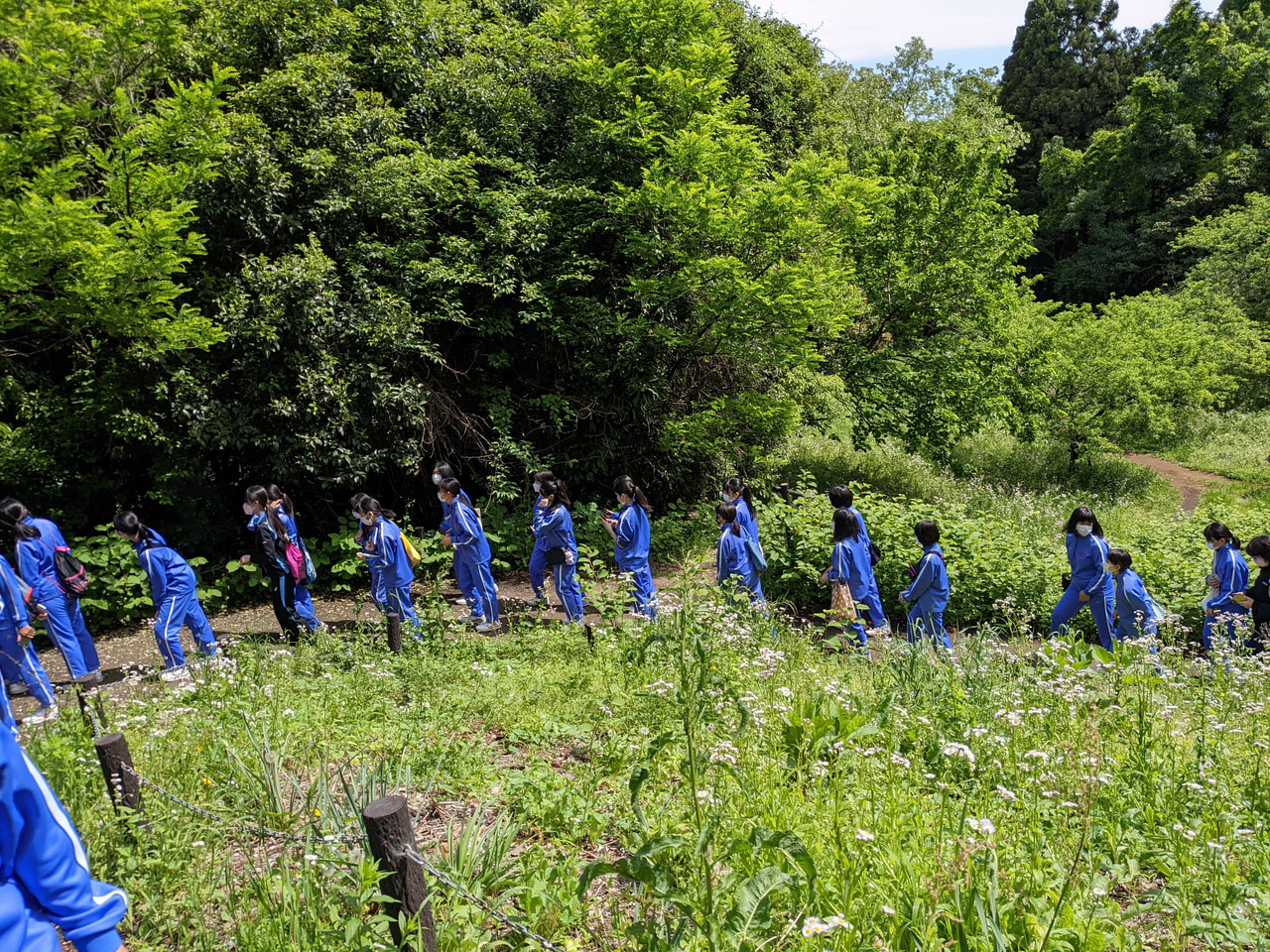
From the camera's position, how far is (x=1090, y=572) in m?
6.98

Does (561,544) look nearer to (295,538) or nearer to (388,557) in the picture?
(388,557)

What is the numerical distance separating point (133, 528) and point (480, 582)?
133 inches

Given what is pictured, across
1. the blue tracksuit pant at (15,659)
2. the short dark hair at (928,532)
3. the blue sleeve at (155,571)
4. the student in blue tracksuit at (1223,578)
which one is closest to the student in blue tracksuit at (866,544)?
the short dark hair at (928,532)

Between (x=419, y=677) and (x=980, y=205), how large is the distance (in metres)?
13.9

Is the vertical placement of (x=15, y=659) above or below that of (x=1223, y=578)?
above

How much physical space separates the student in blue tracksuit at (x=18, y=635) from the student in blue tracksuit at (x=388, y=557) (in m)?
2.81

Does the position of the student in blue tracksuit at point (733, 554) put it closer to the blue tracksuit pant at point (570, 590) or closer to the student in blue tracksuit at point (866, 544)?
the student in blue tracksuit at point (866, 544)

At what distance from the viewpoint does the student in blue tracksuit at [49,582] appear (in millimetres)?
6645

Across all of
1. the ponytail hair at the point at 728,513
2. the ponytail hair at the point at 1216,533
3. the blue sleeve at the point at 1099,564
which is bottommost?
the blue sleeve at the point at 1099,564

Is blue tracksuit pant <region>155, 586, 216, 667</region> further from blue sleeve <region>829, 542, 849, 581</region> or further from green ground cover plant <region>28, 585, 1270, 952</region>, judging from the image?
blue sleeve <region>829, 542, 849, 581</region>

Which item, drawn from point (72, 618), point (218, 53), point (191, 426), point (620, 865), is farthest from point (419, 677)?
point (218, 53)

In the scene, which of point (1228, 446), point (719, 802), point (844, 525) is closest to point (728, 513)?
point (844, 525)

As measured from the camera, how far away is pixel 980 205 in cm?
1408

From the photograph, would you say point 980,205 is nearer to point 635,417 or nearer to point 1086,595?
point 635,417
